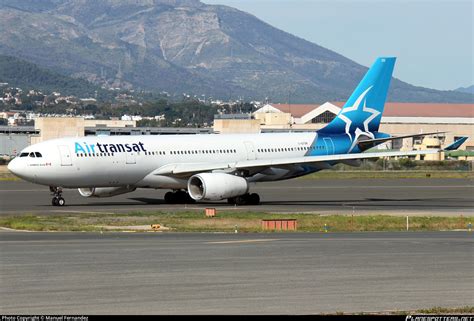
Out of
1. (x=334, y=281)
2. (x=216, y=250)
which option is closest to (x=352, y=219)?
(x=216, y=250)

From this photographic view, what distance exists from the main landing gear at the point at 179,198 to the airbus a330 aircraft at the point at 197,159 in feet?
0.20

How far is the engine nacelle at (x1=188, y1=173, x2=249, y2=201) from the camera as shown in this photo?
192 ft

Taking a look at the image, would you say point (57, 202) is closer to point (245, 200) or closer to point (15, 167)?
point (15, 167)

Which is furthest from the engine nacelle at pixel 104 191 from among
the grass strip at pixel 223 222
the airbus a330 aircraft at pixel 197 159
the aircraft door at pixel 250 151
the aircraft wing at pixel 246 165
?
the grass strip at pixel 223 222

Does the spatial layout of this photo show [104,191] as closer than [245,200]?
No

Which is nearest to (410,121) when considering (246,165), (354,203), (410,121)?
(410,121)

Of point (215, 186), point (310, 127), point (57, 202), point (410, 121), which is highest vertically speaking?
point (410, 121)

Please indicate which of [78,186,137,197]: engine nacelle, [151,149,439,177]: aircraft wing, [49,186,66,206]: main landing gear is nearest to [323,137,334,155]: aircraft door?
[151,149,439,177]: aircraft wing

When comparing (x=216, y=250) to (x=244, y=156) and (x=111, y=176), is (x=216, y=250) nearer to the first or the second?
(x=111, y=176)

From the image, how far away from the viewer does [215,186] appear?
192ft

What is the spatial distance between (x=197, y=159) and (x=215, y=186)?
487 centimetres

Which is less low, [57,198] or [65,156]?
[65,156]

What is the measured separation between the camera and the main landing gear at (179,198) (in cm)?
6269

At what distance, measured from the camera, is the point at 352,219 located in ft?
159
